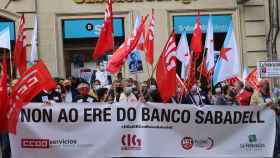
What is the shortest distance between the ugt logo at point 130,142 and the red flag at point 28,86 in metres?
1.50

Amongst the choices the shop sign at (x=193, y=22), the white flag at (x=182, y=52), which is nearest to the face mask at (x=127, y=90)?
the white flag at (x=182, y=52)

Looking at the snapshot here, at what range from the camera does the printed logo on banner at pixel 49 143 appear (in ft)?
38.0

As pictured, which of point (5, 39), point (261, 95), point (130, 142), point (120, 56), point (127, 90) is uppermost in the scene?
point (5, 39)

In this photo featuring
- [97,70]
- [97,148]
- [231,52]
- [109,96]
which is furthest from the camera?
[97,70]

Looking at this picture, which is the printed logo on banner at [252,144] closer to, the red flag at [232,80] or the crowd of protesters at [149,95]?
the crowd of protesters at [149,95]

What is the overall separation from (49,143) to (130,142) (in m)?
1.30

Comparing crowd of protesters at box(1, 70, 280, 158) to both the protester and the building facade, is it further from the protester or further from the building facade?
the building facade

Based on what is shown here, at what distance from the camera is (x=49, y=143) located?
11656mm

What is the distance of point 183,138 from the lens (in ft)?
39.5

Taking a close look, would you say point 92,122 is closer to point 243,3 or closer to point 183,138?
point 183,138

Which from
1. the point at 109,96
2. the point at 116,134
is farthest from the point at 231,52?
the point at 116,134

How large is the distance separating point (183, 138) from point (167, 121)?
390 mm

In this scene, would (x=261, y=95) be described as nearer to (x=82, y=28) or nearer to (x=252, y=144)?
(x=252, y=144)

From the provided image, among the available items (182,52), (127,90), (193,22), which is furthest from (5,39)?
(193,22)
